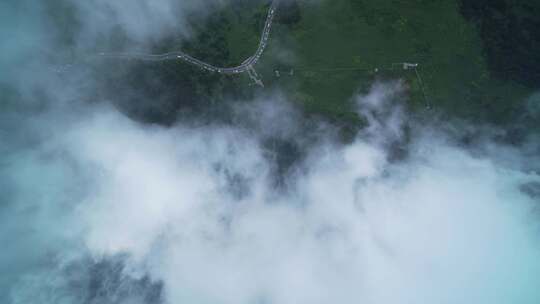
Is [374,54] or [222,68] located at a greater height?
[222,68]

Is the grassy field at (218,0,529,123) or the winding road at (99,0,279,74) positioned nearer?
the grassy field at (218,0,529,123)

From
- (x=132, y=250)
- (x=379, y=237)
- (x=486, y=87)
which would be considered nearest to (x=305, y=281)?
(x=379, y=237)

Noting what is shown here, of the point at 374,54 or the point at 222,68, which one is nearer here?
the point at 374,54

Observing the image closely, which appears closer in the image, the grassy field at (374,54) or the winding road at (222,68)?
the grassy field at (374,54)
